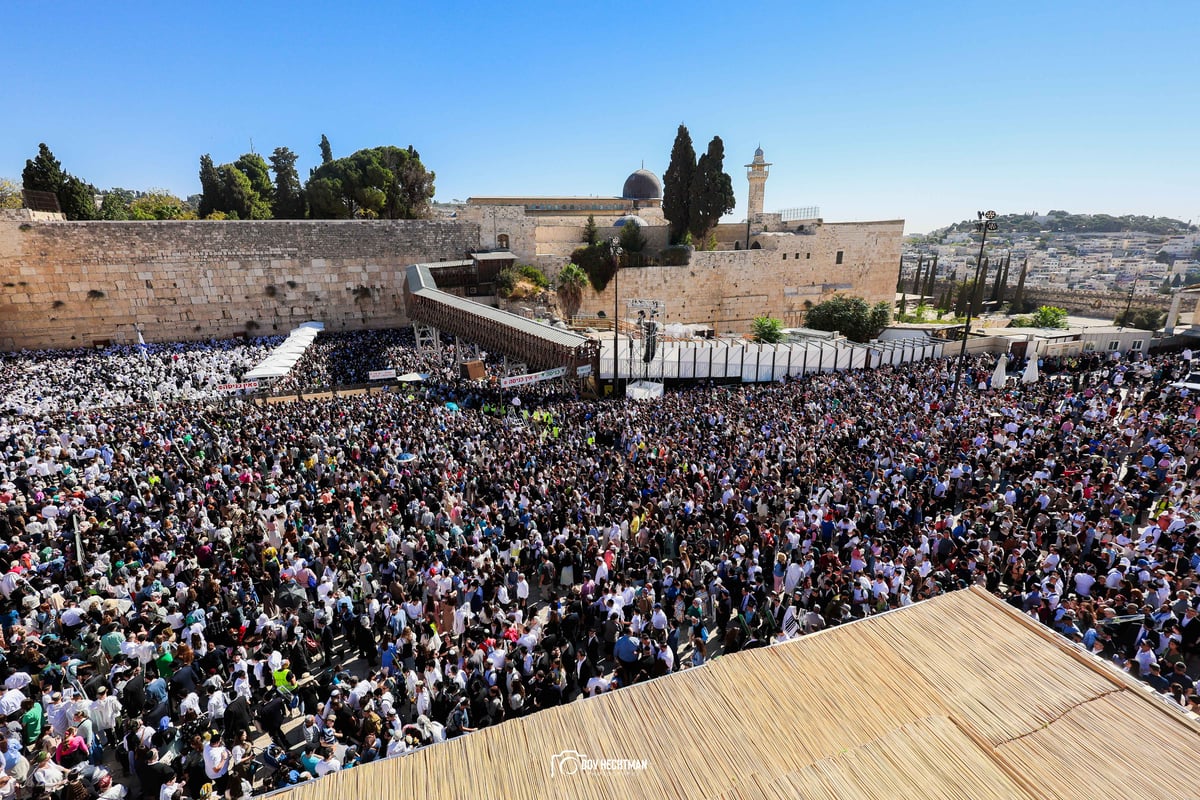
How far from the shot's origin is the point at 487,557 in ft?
27.4

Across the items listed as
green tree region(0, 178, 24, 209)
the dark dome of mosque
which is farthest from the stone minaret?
green tree region(0, 178, 24, 209)

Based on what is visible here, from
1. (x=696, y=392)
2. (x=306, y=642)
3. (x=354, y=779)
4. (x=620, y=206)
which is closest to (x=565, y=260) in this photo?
(x=620, y=206)

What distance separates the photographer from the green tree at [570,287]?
35.4 metres

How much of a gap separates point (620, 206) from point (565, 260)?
589 inches

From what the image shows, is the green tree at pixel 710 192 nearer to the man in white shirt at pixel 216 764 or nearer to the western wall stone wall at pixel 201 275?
the western wall stone wall at pixel 201 275

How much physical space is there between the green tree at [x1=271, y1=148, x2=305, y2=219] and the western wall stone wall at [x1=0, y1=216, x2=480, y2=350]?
10696 millimetres

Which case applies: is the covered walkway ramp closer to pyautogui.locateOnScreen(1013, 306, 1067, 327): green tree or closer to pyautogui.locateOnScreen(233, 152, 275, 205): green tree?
pyautogui.locateOnScreen(233, 152, 275, 205): green tree

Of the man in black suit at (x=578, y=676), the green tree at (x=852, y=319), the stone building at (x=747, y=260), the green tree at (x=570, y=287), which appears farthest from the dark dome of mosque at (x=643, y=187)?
the man in black suit at (x=578, y=676)

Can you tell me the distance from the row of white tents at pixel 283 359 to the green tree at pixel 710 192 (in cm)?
2437

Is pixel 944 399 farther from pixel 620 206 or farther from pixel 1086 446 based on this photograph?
pixel 620 206

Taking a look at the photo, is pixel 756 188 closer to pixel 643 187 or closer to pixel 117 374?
pixel 643 187

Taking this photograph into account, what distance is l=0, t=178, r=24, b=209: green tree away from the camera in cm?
3609

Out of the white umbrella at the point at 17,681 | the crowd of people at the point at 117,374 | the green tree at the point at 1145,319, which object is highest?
the white umbrella at the point at 17,681

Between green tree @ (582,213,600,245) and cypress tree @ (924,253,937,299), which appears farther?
cypress tree @ (924,253,937,299)
